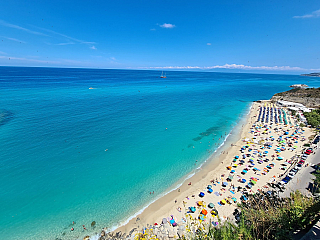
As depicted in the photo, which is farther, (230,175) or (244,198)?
(230,175)

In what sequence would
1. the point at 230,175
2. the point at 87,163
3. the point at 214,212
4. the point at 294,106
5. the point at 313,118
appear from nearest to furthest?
the point at 214,212
the point at 230,175
the point at 87,163
the point at 313,118
the point at 294,106

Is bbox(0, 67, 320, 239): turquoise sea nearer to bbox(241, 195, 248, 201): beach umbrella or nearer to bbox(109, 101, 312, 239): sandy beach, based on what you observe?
bbox(109, 101, 312, 239): sandy beach

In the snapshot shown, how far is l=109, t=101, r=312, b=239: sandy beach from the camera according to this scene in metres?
17.5

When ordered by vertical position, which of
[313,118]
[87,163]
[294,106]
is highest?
[313,118]

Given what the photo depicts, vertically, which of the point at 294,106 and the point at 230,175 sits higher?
the point at 294,106

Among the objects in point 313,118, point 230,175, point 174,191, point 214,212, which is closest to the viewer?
point 214,212

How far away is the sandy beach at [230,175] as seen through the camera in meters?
17.5

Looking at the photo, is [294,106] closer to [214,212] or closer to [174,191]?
[214,212]

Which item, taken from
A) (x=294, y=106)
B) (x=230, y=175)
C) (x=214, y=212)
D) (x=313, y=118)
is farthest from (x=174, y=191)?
(x=294, y=106)

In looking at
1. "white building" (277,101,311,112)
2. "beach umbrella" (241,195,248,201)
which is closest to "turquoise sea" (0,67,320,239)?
"beach umbrella" (241,195,248,201)

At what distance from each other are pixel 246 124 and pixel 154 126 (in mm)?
28078

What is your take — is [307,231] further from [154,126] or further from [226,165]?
[154,126]

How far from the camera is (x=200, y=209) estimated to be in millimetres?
17828

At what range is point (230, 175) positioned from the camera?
23219 mm
